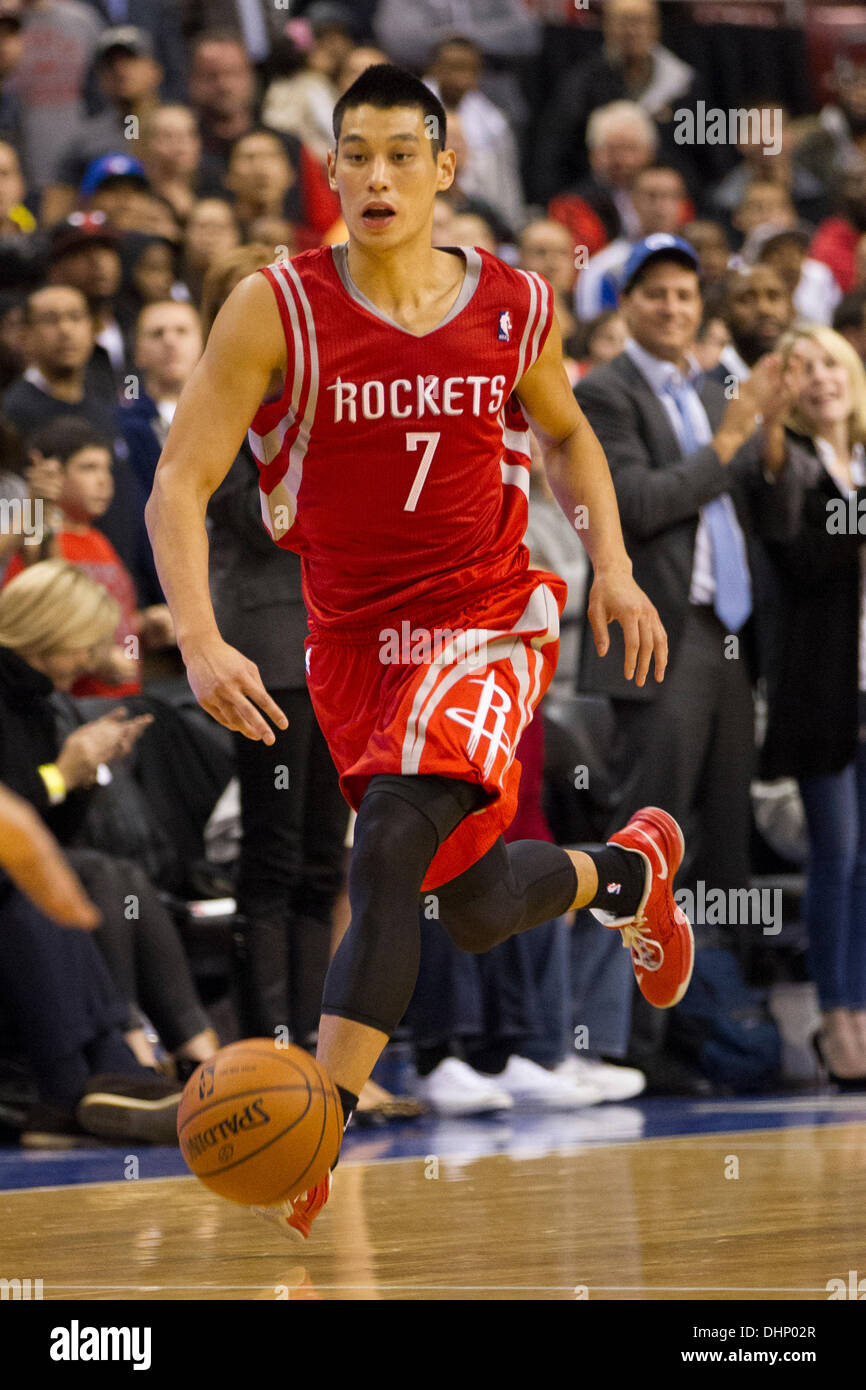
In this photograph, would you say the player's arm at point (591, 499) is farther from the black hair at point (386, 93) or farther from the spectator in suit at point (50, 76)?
the spectator in suit at point (50, 76)

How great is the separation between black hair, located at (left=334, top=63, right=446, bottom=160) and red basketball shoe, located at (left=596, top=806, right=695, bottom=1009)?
190cm

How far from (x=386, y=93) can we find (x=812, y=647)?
381 centimetres

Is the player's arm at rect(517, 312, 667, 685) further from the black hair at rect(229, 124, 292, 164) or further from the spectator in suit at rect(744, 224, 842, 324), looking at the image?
the black hair at rect(229, 124, 292, 164)

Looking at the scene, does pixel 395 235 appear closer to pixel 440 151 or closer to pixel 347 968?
pixel 440 151

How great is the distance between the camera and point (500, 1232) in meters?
4.58

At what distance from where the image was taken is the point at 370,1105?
22.3ft

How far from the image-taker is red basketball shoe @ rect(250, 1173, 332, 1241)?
4.08 metres

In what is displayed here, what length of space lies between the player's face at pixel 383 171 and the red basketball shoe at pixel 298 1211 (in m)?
1.90

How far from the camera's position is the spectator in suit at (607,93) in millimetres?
12242

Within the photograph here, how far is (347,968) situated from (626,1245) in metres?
0.85

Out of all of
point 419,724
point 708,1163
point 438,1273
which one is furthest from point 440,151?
point 708,1163

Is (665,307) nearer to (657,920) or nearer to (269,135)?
(657,920)

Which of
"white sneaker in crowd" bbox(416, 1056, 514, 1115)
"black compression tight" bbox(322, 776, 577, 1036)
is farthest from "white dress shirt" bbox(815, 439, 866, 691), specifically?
"black compression tight" bbox(322, 776, 577, 1036)

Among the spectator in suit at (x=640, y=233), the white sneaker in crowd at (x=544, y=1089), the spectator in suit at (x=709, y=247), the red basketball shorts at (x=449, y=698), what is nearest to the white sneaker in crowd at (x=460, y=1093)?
the white sneaker in crowd at (x=544, y=1089)
